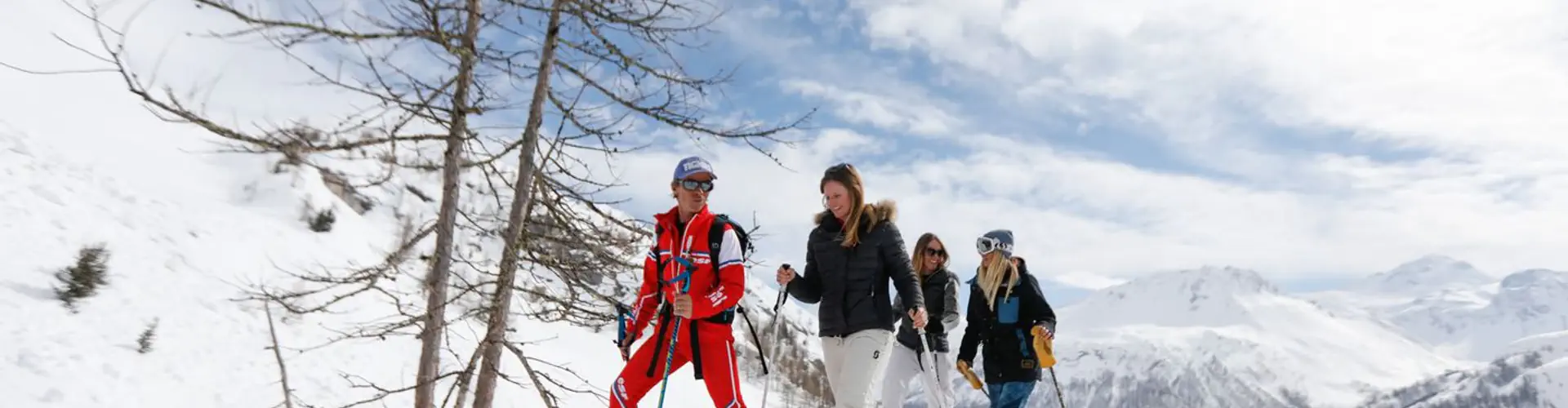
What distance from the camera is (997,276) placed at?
738 cm

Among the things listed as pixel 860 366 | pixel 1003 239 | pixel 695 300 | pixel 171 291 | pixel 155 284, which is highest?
pixel 155 284

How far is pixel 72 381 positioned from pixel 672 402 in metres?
19.9

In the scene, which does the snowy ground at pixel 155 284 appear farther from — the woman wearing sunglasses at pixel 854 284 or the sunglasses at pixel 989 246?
the sunglasses at pixel 989 246

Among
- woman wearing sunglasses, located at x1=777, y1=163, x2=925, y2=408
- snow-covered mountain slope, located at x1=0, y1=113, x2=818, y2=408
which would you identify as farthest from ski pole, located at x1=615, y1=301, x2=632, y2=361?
snow-covered mountain slope, located at x1=0, y1=113, x2=818, y2=408

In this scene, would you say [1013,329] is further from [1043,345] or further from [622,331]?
[622,331]

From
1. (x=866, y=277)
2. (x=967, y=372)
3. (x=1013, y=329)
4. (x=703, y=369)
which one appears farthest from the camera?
(x=967, y=372)

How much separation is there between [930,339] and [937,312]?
293mm

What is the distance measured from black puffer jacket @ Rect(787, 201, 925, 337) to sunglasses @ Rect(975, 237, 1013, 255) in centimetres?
173

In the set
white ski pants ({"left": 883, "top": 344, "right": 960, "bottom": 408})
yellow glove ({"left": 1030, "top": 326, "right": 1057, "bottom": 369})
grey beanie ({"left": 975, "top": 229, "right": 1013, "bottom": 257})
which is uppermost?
grey beanie ({"left": 975, "top": 229, "right": 1013, "bottom": 257})

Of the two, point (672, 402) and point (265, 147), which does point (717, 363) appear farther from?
point (672, 402)

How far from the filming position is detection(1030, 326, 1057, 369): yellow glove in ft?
23.4

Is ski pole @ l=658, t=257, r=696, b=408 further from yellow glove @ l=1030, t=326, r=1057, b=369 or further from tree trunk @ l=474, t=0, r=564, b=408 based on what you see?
yellow glove @ l=1030, t=326, r=1057, b=369

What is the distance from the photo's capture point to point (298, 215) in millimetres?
34000

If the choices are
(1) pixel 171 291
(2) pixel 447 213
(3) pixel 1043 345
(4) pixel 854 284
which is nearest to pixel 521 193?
(2) pixel 447 213
